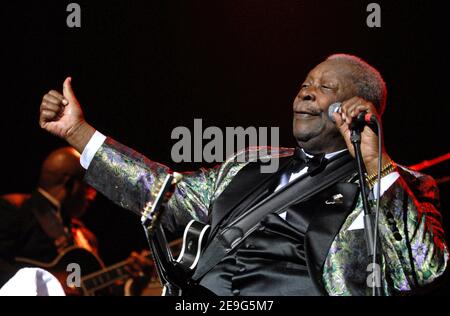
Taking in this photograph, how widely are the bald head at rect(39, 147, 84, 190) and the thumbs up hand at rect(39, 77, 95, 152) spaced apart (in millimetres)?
2788

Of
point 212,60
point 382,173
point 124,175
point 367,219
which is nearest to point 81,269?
point 212,60

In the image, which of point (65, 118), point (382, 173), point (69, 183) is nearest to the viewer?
point (382, 173)

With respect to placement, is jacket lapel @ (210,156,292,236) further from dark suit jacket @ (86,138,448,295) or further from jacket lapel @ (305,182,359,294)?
jacket lapel @ (305,182,359,294)

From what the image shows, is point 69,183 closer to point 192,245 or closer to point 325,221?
point 192,245

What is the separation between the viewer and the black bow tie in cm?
311

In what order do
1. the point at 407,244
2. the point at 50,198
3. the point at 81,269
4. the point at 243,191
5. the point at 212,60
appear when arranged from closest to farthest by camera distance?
the point at 407,244
the point at 243,191
the point at 212,60
the point at 81,269
the point at 50,198

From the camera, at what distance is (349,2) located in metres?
4.75

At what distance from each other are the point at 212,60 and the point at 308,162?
2.20 m

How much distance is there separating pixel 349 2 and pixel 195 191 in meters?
2.16

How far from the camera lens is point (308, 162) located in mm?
3170

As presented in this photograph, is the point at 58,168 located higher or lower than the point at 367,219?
lower

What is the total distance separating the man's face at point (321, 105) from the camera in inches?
128

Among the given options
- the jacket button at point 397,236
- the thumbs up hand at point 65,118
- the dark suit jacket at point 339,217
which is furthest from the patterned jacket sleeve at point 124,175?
the jacket button at point 397,236
